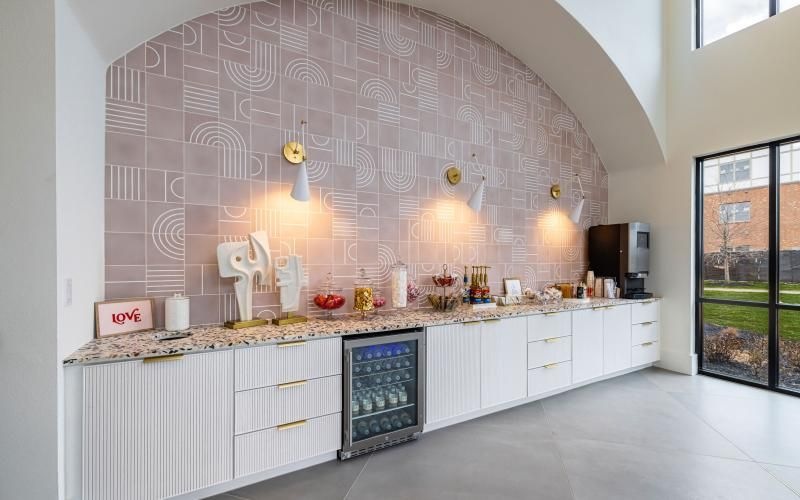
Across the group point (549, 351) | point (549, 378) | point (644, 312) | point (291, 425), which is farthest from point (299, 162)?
point (644, 312)

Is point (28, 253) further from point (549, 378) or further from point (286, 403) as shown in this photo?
point (549, 378)

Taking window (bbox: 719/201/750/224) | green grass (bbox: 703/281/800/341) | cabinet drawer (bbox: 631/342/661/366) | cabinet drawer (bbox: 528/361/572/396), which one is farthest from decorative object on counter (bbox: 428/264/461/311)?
window (bbox: 719/201/750/224)

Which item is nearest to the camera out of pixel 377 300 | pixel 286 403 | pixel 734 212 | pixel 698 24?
Answer: pixel 286 403

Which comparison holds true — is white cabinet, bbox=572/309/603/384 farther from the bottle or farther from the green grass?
the bottle

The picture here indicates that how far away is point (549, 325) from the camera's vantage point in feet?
11.2

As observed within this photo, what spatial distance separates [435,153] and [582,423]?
2.65m

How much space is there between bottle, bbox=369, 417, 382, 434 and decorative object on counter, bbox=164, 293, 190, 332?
1370 mm

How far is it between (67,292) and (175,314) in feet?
1.94

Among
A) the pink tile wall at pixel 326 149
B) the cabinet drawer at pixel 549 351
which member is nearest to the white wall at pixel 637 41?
the pink tile wall at pixel 326 149

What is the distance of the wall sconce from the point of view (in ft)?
8.55

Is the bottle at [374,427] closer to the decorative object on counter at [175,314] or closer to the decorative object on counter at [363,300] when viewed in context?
the decorative object on counter at [363,300]

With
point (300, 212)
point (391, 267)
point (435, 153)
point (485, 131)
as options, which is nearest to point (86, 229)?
point (300, 212)

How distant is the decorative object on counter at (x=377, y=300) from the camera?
2895mm

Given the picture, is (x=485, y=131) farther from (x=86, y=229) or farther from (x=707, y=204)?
(x=86, y=229)
